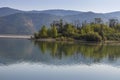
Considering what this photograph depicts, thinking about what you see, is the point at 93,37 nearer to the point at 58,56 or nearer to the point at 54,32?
the point at 54,32

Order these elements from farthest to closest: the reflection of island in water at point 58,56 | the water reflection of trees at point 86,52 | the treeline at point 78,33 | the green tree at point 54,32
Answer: the green tree at point 54,32, the treeline at point 78,33, the water reflection of trees at point 86,52, the reflection of island in water at point 58,56

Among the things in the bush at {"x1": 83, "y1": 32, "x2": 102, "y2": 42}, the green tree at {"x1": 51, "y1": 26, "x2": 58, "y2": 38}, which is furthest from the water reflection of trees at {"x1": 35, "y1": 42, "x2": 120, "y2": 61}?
the green tree at {"x1": 51, "y1": 26, "x2": 58, "y2": 38}

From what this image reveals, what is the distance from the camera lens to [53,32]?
3912 inches

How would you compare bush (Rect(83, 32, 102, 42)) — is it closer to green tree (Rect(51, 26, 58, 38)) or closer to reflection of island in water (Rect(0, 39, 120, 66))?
green tree (Rect(51, 26, 58, 38))

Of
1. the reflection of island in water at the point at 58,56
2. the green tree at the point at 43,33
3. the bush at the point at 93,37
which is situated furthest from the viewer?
the green tree at the point at 43,33

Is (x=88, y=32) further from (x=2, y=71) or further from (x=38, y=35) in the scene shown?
(x=2, y=71)

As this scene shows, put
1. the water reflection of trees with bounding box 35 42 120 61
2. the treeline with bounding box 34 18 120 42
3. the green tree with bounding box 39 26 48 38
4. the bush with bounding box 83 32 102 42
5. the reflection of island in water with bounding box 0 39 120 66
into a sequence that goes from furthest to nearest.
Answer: the green tree with bounding box 39 26 48 38 < the treeline with bounding box 34 18 120 42 < the bush with bounding box 83 32 102 42 < the water reflection of trees with bounding box 35 42 120 61 < the reflection of island in water with bounding box 0 39 120 66

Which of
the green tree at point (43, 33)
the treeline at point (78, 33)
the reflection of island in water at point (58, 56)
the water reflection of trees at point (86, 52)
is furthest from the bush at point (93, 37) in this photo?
the reflection of island in water at point (58, 56)

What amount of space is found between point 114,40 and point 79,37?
13.1 meters

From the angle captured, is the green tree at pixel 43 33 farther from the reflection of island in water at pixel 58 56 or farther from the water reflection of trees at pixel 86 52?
the reflection of island in water at pixel 58 56

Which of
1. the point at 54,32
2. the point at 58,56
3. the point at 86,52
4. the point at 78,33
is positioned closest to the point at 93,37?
the point at 78,33

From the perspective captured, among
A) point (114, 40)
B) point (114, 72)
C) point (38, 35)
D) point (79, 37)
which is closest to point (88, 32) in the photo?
point (79, 37)

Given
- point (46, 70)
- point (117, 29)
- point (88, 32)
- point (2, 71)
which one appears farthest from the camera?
point (117, 29)

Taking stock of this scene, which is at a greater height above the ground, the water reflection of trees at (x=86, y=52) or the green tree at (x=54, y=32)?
the water reflection of trees at (x=86, y=52)
